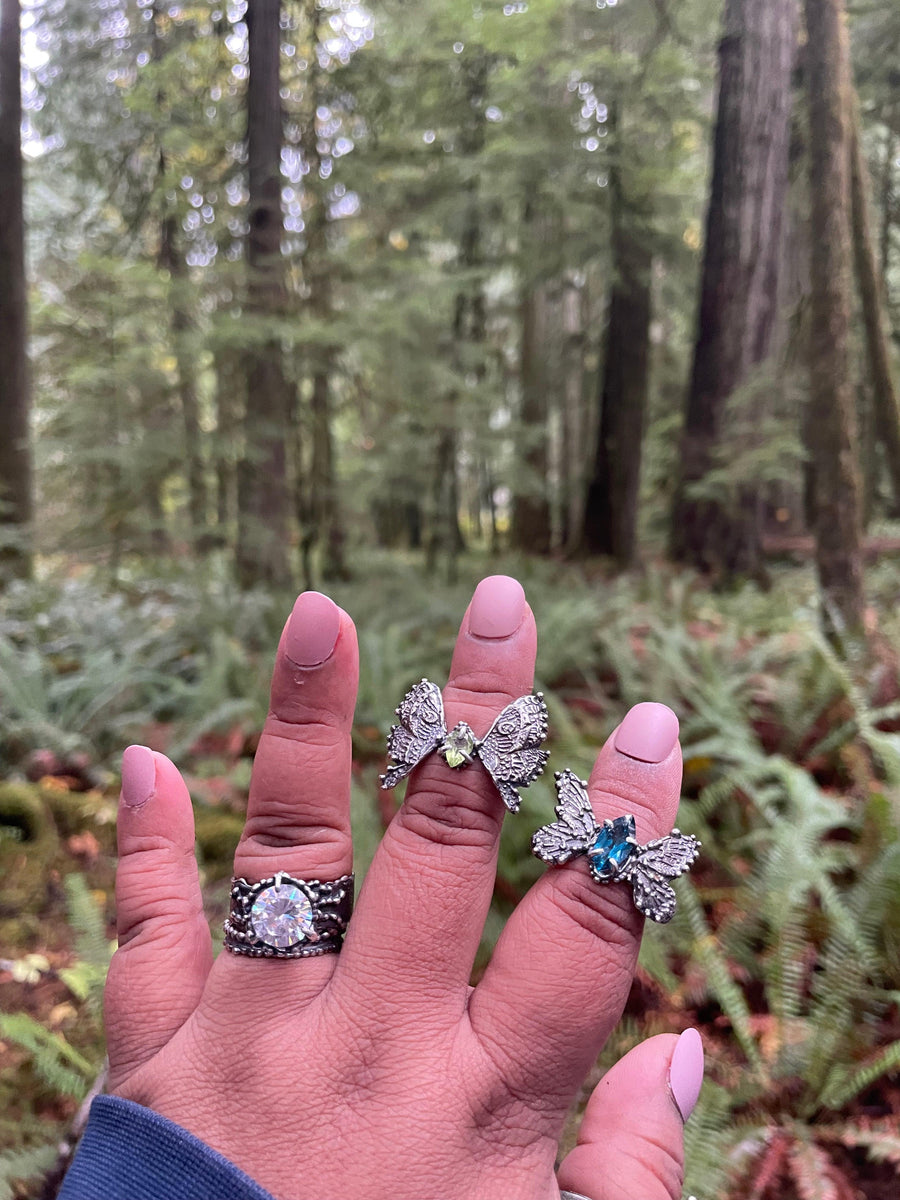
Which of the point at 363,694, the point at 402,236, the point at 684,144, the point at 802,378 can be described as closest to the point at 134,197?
the point at 402,236

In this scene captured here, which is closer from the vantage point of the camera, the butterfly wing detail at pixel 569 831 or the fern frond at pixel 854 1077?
the butterfly wing detail at pixel 569 831

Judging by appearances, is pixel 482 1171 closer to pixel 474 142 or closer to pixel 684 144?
pixel 474 142

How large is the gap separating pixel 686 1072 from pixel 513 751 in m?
0.54

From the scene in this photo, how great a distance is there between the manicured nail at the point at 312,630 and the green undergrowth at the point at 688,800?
1.31 m

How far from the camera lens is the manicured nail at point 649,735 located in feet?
3.34

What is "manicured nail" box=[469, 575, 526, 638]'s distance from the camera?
1029 millimetres

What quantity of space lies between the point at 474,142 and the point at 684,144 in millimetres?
1614

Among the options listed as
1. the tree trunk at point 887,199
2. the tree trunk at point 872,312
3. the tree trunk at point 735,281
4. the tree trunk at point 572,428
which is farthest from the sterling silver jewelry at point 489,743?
the tree trunk at point 572,428

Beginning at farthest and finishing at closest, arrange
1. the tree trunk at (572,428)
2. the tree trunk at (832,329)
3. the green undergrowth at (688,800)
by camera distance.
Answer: the tree trunk at (572,428)
the tree trunk at (832,329)
the green undergrowth at (688,800)

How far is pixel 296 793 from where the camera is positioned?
40.2 inches

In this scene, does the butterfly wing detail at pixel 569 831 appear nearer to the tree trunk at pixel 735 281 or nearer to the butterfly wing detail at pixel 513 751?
the butterfly wing detail at pixel 513 751

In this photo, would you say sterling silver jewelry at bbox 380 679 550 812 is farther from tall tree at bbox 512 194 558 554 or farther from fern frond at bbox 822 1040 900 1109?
tall tree at bbox 512 194 558 554

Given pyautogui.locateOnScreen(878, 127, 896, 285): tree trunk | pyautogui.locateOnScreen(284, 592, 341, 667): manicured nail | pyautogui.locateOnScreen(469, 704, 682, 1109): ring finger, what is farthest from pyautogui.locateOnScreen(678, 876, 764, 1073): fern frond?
pyautogui.locateOnScreen(878, 127, 896, 285): tree trunk

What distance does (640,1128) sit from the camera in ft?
3.23
